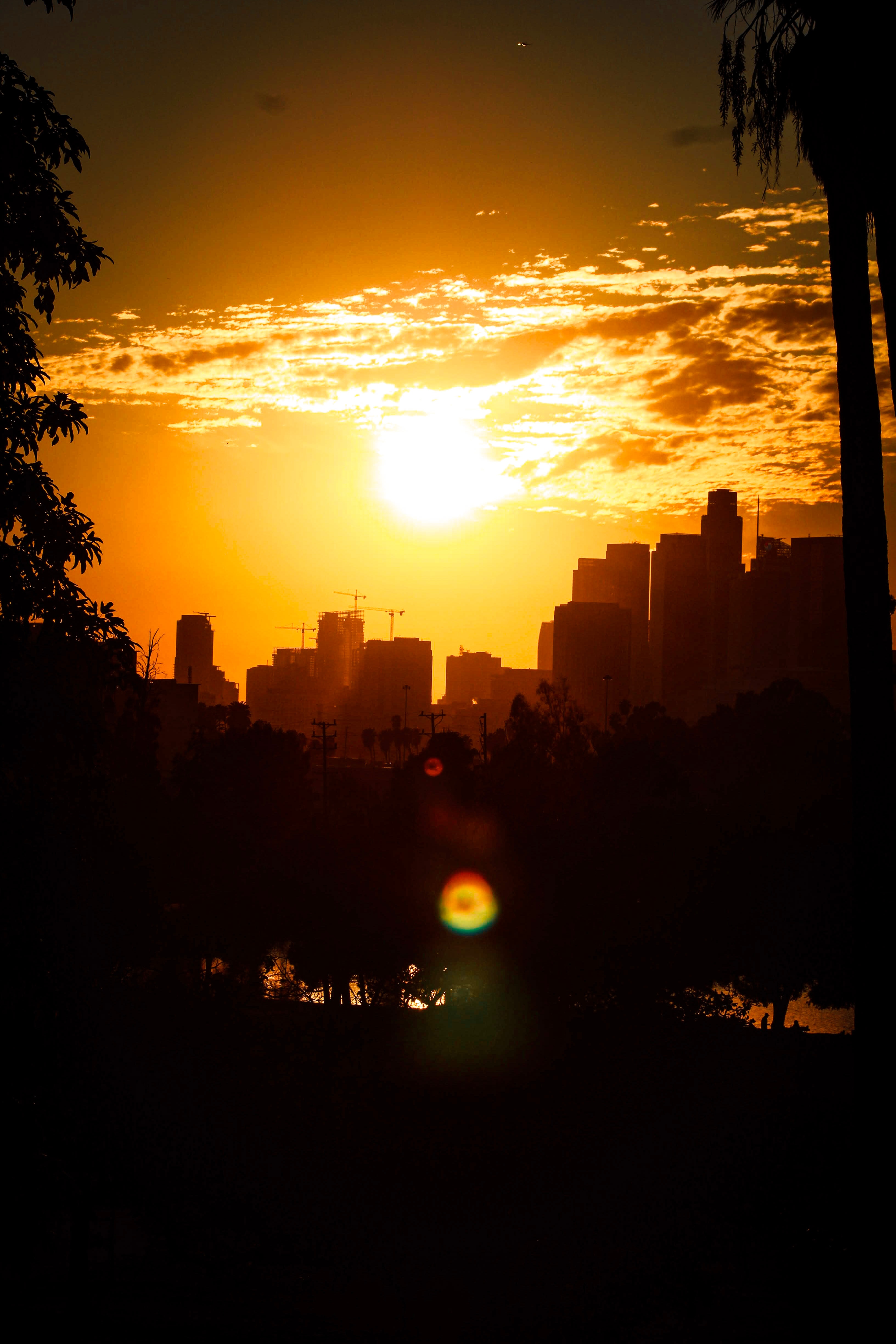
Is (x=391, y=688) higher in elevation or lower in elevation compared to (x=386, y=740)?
higher

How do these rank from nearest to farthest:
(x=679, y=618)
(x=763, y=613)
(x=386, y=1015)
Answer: (x=386, y=1015) < (x=763, y=613) < (x=679, y=618)

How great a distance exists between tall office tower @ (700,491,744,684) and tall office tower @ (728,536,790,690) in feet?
15.2

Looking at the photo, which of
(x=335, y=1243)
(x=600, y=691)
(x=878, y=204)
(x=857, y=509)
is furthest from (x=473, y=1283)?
(x=600, y=691)

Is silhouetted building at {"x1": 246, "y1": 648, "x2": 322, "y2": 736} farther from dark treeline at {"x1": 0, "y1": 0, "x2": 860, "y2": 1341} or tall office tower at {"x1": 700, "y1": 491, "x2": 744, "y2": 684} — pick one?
dark treeline at {"x1": 0, "y1": 0, "x2": 860, "y2": 1341}

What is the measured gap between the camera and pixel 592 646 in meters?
171

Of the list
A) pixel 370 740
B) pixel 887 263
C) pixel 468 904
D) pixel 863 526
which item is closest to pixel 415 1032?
pixel 468 904

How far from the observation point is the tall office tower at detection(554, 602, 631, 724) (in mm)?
165250

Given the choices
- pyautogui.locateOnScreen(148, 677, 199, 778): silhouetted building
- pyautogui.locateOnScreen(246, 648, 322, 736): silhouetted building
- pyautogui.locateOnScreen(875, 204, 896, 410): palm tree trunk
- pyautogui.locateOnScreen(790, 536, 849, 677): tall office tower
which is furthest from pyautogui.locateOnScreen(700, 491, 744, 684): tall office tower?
pyautogui.locateOnScreen(875, 204, 896, 410): palm tree trunk

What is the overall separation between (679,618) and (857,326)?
497ft

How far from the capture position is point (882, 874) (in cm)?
834

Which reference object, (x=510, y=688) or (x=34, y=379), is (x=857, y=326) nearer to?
(x=34, y=379)

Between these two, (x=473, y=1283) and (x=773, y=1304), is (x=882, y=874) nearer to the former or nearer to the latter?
(x=773, y=1304)

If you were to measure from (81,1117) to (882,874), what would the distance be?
287 inches

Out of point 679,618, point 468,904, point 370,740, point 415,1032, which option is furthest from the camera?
point 679,618
